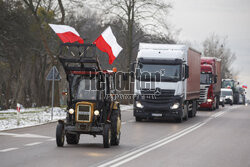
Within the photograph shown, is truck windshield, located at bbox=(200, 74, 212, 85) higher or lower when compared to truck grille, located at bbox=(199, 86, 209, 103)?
higher

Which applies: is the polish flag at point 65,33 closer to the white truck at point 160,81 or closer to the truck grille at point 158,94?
the white truck at point 160,81

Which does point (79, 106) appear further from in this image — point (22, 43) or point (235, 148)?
point (22, 43)

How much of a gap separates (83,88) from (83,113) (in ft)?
2.26

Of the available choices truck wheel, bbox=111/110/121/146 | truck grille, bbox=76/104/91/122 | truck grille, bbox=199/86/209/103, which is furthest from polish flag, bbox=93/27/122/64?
truck grille, bbox=199/86/209/103

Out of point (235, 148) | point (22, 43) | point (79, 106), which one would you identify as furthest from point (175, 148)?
point (22, 43)

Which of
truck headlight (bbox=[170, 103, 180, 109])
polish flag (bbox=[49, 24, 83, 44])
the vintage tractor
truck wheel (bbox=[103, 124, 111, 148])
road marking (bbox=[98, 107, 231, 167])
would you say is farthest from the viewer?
truck headlight (bbox=[170, 103, 180, 109])

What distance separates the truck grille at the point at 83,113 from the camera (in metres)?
14.9

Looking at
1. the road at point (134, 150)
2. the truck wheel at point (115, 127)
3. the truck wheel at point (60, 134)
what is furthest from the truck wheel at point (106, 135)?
the truck wheel at point (60, 134)

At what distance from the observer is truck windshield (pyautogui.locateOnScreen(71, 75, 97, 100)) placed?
1512 centimetres

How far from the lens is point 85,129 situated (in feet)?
48.5

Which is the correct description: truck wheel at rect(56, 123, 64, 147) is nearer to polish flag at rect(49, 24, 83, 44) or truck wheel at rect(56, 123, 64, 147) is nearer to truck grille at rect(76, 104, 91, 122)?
truck grille at rect(76, 104, 91, 122)

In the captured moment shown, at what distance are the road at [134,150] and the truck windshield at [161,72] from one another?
16.4ft

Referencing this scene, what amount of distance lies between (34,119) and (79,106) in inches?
468

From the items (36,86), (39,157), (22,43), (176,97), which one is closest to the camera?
(39,157)
